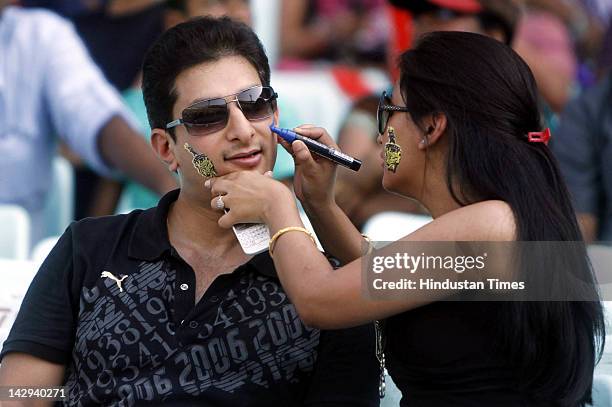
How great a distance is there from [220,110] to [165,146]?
0.70 feet

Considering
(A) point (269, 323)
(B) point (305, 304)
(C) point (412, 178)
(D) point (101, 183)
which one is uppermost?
(C) point (412, 178)

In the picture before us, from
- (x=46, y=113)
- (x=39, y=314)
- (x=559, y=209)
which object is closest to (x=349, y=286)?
(x=559, y=209)

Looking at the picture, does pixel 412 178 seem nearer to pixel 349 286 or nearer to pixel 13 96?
pixel 349 286

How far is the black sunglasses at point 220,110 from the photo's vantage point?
2391 mm

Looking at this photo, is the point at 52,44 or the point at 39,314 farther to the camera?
the point at 52,44

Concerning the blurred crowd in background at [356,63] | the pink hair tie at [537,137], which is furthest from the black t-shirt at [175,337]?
the blurred crowd in background at [356,63]

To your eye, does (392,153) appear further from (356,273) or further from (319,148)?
(356,273)

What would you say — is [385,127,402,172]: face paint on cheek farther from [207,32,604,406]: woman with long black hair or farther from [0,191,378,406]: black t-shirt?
[0,191,378,406]: black t-shirt

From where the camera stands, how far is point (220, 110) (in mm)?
2393

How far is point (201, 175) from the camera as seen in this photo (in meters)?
2.43

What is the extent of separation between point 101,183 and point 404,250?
3.12 meters

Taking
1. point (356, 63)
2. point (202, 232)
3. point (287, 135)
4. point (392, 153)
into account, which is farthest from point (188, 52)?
point (356, 63)

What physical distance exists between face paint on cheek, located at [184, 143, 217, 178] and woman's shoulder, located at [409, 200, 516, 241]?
1.78 feet

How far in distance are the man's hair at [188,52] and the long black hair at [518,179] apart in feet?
1.57
